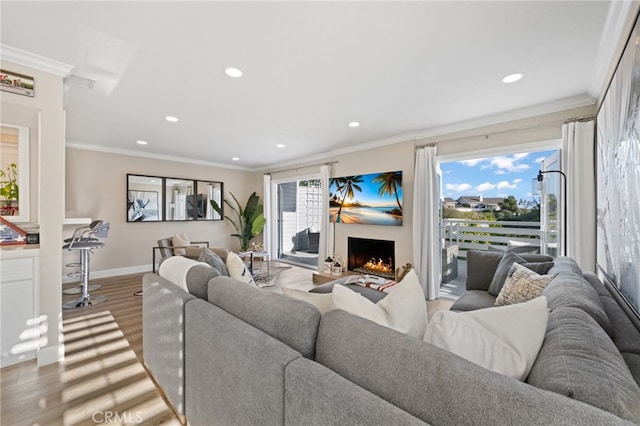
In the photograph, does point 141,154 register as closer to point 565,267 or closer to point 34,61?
point 34,61

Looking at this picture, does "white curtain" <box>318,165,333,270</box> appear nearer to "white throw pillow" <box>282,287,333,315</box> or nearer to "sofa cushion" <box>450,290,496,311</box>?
"sofa cushion" <box>450,290,496,311</box>

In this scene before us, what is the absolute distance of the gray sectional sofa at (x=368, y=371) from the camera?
609 millimetres

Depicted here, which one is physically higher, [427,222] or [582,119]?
[582,119]

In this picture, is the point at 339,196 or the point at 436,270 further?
the point at 339,196

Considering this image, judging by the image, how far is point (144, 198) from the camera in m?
5.40

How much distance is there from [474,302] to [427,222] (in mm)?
1670

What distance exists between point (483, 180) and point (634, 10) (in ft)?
7.83

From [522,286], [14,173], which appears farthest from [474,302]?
[14,173]

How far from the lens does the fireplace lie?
4.48 m

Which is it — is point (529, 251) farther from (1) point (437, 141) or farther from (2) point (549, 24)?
(2) point (549, 24)

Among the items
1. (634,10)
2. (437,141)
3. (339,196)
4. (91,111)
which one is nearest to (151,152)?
(91,111)

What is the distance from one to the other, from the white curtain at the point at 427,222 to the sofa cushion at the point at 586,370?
2967mm

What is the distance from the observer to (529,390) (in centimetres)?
60

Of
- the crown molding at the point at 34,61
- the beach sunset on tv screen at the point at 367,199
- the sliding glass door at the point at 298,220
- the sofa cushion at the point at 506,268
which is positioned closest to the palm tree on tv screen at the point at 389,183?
the beach sunset on tv screen at the point at 367,199
